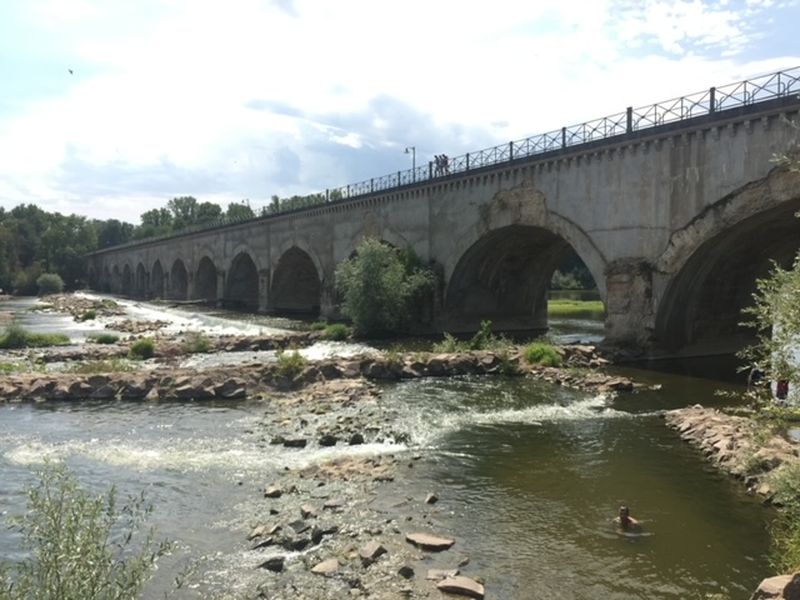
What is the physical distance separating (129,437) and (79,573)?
39.4 ft

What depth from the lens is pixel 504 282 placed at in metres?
42.8

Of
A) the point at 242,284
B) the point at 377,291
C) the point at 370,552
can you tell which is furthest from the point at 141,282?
the point at 370,552

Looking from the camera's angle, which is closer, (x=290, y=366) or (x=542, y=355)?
(x=290, y=366)

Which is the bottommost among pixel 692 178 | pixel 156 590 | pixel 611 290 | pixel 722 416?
pixel 156 590

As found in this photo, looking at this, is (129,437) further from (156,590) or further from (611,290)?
(611,290)

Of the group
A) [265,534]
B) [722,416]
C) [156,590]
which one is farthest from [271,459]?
[722,416]

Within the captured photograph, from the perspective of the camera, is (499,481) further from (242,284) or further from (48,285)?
(48,285)

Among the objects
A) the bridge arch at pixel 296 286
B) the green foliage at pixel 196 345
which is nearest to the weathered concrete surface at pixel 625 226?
the bridge arch at pixel 296 286

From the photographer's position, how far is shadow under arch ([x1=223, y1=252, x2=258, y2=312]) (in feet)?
249

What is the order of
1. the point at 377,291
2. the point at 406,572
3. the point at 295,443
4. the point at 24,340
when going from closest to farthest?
the point at 406,572, the point at 295,443, the point at 24,340, the point at 377,291

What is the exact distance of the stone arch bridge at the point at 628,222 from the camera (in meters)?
23.5

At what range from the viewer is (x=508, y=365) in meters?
26.2

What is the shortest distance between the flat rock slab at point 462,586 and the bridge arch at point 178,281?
9309cm

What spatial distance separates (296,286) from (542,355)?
4421 cm
